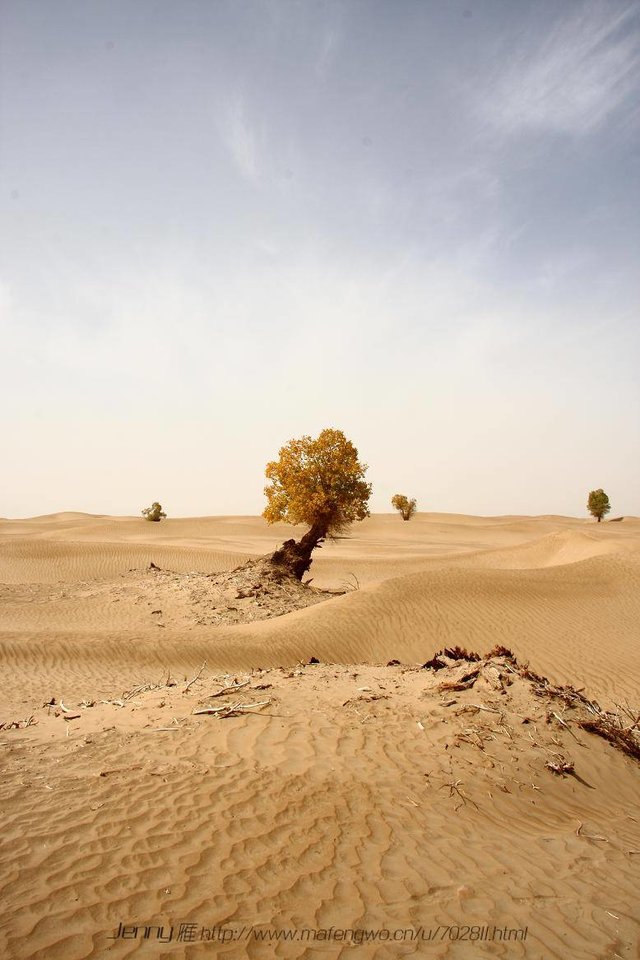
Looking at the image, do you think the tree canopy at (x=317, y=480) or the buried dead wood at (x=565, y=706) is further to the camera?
the tree canopy at (x=317, y=480)

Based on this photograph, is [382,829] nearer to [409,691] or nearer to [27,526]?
[409,691]

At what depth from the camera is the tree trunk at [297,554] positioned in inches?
843

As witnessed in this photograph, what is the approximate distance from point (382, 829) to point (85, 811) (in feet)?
8.38

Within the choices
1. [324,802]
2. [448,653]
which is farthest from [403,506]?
[324,802]

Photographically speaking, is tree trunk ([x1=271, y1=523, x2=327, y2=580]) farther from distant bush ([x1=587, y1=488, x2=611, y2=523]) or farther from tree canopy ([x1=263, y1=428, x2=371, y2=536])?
distant bush ([x1=587, y1=488, x2=611, y2=523])

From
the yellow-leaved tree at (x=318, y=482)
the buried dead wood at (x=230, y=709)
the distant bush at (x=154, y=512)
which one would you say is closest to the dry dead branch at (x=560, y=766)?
the buried dead wood at (x=230, y=709)

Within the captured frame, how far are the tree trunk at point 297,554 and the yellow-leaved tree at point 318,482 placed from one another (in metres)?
0.28

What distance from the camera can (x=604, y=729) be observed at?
6996mm

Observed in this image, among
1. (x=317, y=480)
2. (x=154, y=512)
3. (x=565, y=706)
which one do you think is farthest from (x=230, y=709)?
(x=154, y=512)

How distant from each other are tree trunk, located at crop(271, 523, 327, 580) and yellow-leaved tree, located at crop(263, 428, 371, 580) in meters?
0.28

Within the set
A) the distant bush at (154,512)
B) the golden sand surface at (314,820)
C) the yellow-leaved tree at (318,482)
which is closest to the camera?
the golden sand surface at (314,820)

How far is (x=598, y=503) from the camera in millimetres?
67438

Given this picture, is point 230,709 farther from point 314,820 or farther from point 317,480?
point 317,480

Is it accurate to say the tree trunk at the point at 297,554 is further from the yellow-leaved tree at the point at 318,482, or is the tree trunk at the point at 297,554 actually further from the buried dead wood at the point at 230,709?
the buried dead wood at the point at 230,709
